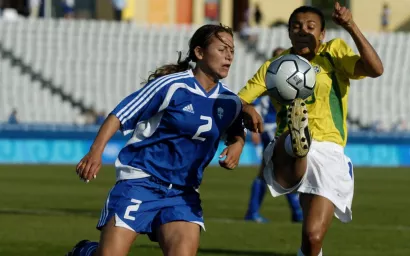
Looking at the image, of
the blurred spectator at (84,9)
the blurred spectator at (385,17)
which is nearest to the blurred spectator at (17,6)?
the blurred spectator at (84,9)

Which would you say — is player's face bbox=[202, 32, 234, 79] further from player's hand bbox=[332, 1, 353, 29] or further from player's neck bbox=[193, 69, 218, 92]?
player's hand bbox=[332, 1, 353, 29]

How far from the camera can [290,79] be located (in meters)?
7.48

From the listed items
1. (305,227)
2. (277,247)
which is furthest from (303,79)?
(277,247)

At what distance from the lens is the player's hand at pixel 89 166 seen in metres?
6.42

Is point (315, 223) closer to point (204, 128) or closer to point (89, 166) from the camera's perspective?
point (204, 128)

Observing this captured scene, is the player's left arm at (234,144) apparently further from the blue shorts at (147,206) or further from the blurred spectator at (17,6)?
the blurred spectator at (17,6)

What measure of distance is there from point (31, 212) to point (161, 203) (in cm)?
848

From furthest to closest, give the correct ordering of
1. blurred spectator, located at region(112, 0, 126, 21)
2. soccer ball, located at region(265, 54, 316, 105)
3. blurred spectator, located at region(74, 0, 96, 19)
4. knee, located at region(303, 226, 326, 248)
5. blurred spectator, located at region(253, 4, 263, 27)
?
blurred spectator, located at region(74, 0, 96, 19) → blurred spectator, located at region(253, 4, 263, 27) → blurred spectator, located at region(112, 0, 126, 21) → knee, located at region(303, 226, 326, 248) → soccer ball, located at region(265, 54, 316, 105)

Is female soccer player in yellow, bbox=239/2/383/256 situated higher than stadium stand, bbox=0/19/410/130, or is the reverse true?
female soccer player in yellow, bbox=239/2/383/256

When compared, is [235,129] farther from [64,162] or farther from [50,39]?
[50,39]

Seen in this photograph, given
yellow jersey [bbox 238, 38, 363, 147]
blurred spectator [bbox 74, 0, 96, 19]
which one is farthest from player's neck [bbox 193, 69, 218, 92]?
blurred spectator [bbox 74, 0, 96, 19]

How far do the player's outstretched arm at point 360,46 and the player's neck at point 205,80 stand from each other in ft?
3.39

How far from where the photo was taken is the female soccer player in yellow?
7.82 metres

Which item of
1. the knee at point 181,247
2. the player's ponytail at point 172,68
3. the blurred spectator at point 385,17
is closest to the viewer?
the knee at point 181,247
